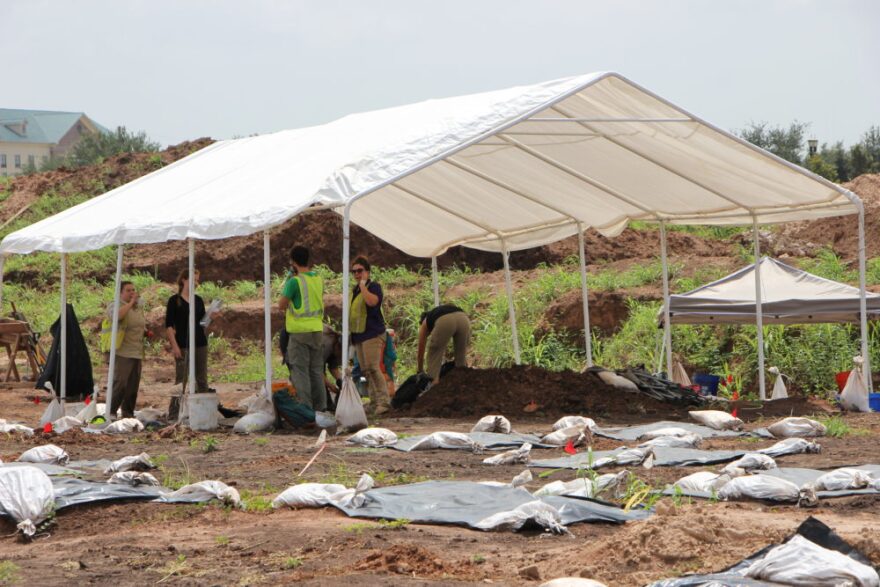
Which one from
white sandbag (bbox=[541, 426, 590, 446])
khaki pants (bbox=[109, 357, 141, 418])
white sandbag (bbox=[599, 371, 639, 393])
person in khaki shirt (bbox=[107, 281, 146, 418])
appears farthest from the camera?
white sandbag (bbox=[599, 371, 639, 393])

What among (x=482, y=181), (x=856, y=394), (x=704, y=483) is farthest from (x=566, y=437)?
(x=482, y=181)

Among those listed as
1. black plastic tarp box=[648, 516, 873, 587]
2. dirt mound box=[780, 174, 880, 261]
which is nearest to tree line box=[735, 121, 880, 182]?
dirt mound box=[780, 174, 880, 261]

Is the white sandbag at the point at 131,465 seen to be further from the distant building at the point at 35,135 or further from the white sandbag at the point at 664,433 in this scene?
the distant building at the point at 35,135

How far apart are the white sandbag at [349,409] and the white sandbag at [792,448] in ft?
13.2

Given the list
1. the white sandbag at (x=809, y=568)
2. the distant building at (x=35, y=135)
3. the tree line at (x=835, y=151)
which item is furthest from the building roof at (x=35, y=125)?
the white sandbag at (x=809, y=568)

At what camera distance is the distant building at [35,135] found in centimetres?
8725

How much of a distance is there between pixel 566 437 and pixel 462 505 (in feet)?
12.0

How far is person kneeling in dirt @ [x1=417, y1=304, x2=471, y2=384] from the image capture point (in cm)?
1512

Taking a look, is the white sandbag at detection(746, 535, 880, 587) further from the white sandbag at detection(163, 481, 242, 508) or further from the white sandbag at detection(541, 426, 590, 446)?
the white sandbag at detection(541, 426, 590, 446)

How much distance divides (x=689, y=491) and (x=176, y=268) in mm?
27166

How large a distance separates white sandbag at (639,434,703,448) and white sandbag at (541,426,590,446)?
564 millimetres

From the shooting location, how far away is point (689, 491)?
7.62 metres

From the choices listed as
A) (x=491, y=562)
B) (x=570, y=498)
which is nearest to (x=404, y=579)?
(x=491, y=562)

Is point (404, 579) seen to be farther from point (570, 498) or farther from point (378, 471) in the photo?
point (378, 471)
